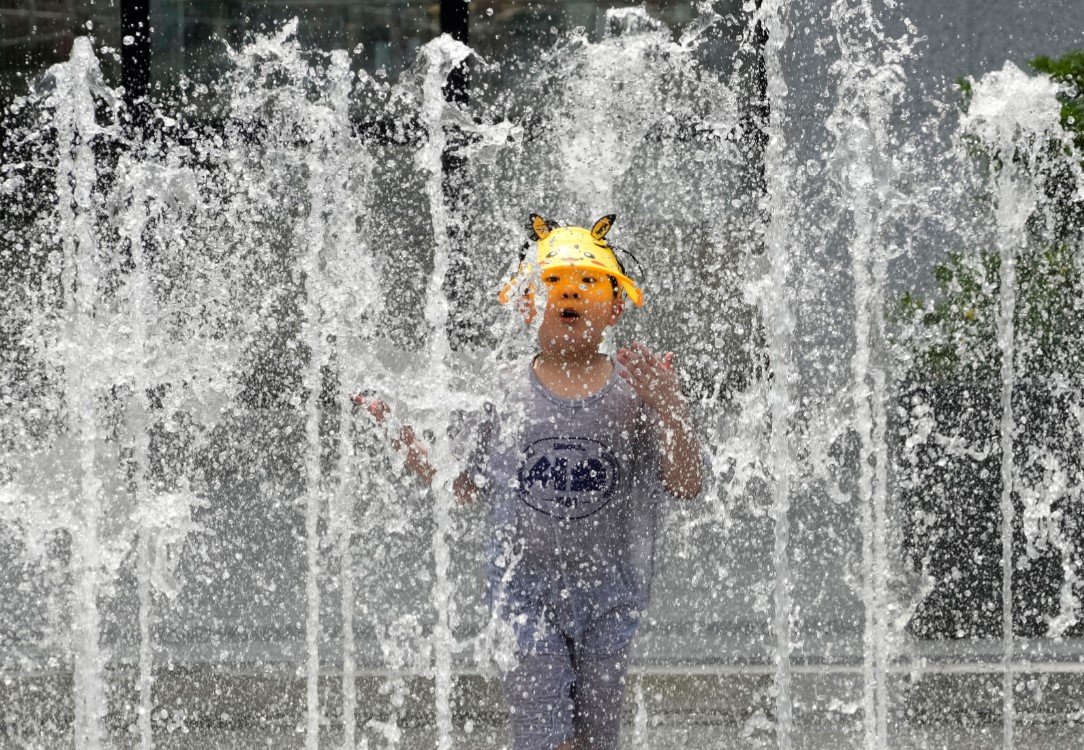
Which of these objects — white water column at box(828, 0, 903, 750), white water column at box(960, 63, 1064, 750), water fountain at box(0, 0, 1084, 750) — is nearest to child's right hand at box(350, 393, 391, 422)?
water fountain at box(0, 0, 1084, 750)

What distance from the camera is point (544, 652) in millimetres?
Answer: 2932

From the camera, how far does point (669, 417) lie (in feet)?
9.64

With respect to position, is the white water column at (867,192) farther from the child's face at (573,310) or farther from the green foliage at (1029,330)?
the child's face at (573,310)

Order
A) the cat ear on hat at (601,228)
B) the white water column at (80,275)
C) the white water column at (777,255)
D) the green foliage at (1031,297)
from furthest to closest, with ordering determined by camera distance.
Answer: the white water column at (777,255) < the green foliage at (1031,297) < the white water column at (80,275) < the cat ear on hat at (601,228)

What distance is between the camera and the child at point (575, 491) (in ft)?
9.52

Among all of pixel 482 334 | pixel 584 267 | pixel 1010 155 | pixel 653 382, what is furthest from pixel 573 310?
pixel 482 334

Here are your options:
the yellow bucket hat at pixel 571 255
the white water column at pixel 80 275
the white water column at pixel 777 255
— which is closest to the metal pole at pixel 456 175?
the white water column at pixel 777 255

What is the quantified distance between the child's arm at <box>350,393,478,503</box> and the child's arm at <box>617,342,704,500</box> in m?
0.35

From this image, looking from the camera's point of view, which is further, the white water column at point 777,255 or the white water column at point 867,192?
the white water column at point 777,255

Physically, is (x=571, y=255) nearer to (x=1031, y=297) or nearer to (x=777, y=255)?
(x=1031, y=297)

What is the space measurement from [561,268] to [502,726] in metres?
1.53

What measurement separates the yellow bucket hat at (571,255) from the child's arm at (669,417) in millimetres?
148

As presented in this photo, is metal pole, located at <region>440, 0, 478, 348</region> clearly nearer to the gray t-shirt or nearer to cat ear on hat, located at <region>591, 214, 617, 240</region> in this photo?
cat ear on hat, located at <region>591, 214, 617, 240</region>

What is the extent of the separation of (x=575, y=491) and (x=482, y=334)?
4.63 metres
